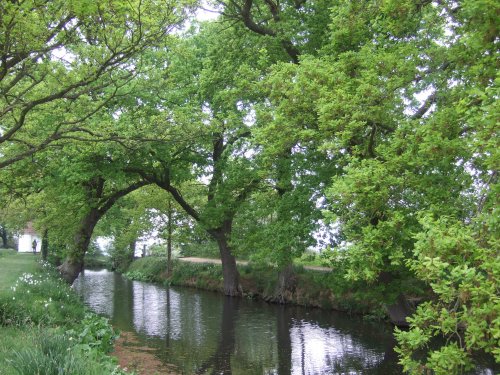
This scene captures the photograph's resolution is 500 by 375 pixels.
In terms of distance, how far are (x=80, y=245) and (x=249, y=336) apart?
10.2m

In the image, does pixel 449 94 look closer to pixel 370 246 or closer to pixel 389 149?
pixel 389 149

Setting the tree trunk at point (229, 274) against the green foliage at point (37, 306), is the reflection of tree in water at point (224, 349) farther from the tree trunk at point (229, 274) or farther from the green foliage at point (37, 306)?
the tree trunk at point (229, 274)

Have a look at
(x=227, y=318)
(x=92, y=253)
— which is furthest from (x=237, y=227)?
(x=92, y=253)

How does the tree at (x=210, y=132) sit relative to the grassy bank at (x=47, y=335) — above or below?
above

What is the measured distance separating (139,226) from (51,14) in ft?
99.9

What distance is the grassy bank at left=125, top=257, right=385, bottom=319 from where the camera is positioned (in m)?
15.7

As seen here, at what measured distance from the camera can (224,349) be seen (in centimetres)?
1457

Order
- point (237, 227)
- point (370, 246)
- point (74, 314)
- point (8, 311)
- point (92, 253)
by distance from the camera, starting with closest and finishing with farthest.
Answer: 1. point (370, 246)
2. point (8, 311)
3. point (74, 314)
4. point (237, 227)
5. point (92, 253)

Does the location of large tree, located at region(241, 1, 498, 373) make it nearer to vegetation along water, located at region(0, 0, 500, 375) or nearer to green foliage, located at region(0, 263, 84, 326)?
vegetation along water, located at region(0, 0, 500, 375)

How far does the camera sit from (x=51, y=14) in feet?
27.9

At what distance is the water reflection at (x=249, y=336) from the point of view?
1284 cm

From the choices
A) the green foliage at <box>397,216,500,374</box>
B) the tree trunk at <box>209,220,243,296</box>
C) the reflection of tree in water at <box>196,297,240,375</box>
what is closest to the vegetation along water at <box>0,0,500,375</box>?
the green foliage at <box>397,216,500,374</box>

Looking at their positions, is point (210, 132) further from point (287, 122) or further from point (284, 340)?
point (284, 340)

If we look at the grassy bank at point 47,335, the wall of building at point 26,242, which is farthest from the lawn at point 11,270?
the wall of building at point 26,242
